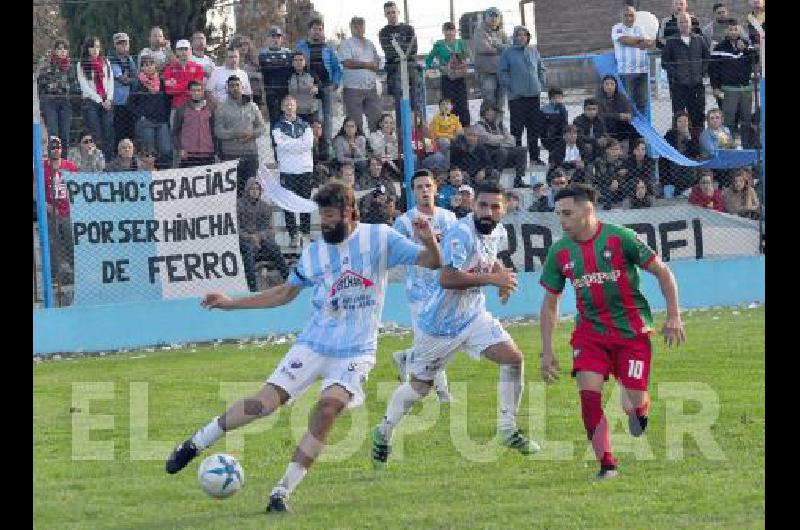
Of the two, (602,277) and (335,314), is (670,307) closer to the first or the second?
(602,277)

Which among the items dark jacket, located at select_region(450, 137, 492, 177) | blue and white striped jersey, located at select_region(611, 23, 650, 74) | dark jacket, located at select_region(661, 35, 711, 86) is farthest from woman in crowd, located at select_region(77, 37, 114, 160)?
dark jacket, located at select_region(661, 35, 711, 86)

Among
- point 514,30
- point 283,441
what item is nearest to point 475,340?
point 283,441

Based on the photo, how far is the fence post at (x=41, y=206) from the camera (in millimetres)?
17250

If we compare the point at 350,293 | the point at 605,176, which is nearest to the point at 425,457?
the point at 350,293

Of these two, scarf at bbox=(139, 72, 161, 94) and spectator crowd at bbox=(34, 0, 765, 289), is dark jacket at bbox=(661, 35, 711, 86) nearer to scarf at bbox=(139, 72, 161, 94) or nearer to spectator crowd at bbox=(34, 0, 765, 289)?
spectator crowd at bbox=(34, 0, 765, 289)

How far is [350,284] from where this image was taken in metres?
9.66

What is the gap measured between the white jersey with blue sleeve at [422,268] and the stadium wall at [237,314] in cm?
537

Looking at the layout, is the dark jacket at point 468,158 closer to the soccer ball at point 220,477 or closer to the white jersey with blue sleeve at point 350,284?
the white jersey with blue sleeve at point 350,284

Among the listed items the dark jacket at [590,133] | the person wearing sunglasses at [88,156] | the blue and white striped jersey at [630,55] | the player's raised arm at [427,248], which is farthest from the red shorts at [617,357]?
the blue and white striped jersey at [630,55]

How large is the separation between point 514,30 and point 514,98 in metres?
0.91

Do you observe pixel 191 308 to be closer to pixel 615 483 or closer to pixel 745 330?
pixel 745 330

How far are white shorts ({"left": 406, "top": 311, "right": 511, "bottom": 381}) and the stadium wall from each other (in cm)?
705

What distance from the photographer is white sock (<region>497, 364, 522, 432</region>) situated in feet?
36.6

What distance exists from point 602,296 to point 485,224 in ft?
4.45
